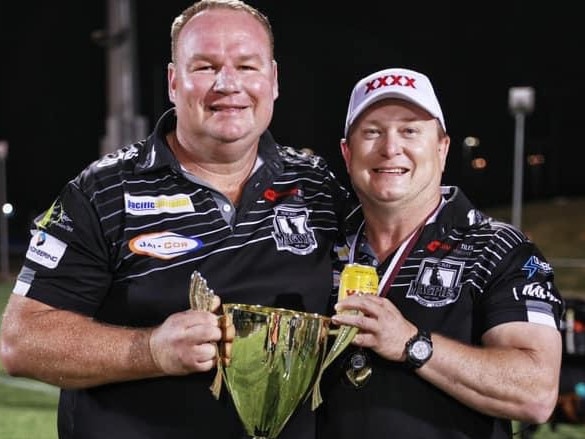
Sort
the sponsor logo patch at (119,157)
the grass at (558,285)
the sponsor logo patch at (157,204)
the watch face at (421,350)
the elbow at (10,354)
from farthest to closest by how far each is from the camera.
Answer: the grass at (558,285)
the sponsor logo patch at (119,157)
the sponsor logo patch at (157,204)
the elbow at (10,354)
the watch face at (421,350)

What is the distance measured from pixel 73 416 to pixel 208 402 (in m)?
0.39

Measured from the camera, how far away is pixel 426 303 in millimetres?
2262

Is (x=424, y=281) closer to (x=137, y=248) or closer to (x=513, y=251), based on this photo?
(x=513, y=251)

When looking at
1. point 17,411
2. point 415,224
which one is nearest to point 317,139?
point 17,411

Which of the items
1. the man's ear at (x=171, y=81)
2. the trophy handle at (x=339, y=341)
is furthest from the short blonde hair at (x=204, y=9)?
the trophy handle at (x=339, y=341)

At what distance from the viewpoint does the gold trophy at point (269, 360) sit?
6.50 ft

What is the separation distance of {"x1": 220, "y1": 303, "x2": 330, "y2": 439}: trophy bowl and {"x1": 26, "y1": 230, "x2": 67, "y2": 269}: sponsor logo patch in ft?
1.73

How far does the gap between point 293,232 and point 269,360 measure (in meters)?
0.48

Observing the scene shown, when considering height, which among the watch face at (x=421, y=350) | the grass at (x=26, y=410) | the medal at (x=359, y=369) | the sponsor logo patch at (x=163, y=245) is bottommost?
the grass at (x=26, y=410)

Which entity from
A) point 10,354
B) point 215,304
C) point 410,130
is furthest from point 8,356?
point 410,130

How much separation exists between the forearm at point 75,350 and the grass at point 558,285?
4.27ft

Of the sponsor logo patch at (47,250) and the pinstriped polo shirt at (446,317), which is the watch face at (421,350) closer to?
the pinstriped polo shirt at (446,317)

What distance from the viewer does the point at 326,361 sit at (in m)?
2.07

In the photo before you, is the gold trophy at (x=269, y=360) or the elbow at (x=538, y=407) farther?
the elbow at (x=538, y=407)
